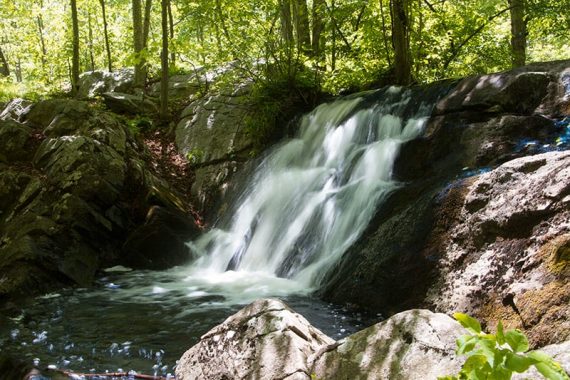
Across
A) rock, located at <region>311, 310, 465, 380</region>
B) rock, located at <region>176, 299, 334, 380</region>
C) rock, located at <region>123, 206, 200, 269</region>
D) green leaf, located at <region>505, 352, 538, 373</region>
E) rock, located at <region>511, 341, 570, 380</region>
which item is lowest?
rock, located at <region>123, 206, 200, 269</region>

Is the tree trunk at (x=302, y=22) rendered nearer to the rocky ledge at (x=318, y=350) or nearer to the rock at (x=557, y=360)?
the rocky ledge at (x=318, y=350)

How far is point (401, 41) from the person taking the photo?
966cm

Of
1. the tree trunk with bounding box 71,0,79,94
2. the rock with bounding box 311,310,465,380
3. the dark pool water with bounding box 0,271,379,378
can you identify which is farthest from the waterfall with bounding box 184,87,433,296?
the tree trunk with bounding box 71,0,79,94

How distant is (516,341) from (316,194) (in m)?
6.19

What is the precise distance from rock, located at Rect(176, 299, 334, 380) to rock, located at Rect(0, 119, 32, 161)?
6.76m

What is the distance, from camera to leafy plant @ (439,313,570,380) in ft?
3.96

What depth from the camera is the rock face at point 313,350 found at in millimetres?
2527

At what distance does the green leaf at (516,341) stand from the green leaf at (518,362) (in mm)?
20

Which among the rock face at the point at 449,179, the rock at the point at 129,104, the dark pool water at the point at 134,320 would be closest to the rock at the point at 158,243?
the dark pool water at the point at 134,320

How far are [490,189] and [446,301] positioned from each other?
110 cm

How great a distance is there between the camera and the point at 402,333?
2.70m

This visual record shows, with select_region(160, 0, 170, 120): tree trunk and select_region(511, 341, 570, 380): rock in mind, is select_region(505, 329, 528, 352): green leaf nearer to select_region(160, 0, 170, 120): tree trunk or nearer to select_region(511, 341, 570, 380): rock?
select_region(511, 341, 570, 380): rock

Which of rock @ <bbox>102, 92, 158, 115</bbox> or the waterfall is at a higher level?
rock @ <bbox>102, 92, 158, 115</bbox>

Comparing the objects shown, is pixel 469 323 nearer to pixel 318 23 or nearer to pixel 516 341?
pixel 516 341
